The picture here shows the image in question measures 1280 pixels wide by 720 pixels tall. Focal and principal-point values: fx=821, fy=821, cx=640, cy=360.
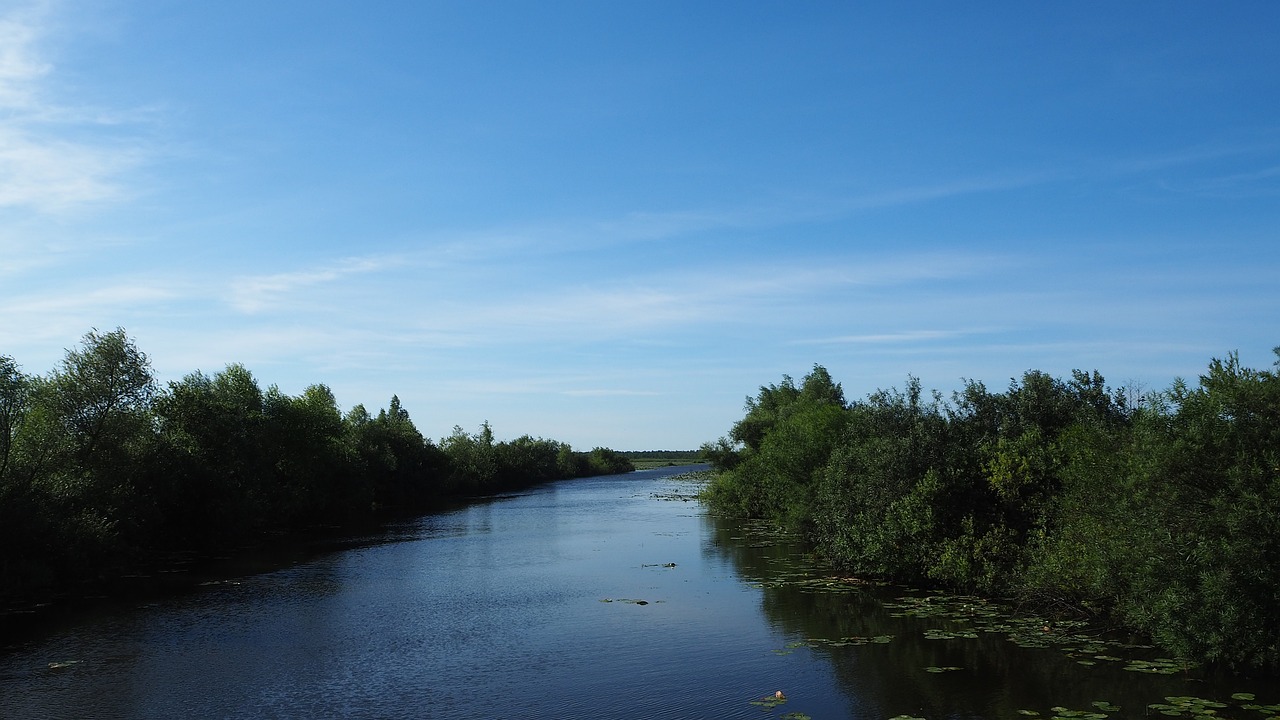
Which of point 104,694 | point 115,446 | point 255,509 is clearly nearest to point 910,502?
point 104,694

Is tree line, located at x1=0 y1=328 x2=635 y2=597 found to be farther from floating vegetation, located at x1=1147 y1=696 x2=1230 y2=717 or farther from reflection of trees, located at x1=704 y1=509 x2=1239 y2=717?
floating vegetation, located at x1=1147 y1=696 x2=1230 y2=717

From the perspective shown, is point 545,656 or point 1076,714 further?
point 545,656

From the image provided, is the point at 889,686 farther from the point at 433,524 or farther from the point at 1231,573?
the point at 433,524

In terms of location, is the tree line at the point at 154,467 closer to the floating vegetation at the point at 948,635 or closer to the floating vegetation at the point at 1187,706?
the floating vegetation at the point at 948,635

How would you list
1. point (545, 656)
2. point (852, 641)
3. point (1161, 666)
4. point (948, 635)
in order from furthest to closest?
point (948, 635)
point (852, 641)
point (545, 656)
point (1161, 666)

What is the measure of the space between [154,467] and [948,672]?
37.6 meters

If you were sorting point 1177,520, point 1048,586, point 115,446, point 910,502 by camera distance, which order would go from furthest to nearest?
point 115,446, point 910,502, point 1048,586, point 1177,520

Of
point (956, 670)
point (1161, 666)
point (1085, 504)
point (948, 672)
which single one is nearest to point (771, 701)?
point (948, 672)

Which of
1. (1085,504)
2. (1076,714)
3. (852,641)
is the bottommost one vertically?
(852,641)

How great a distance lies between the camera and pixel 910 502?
83.8ft

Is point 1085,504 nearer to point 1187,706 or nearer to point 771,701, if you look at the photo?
point 1187,706

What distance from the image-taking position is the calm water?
49.7 ft

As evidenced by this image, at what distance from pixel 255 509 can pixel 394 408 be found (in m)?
63.9

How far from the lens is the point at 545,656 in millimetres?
19188
